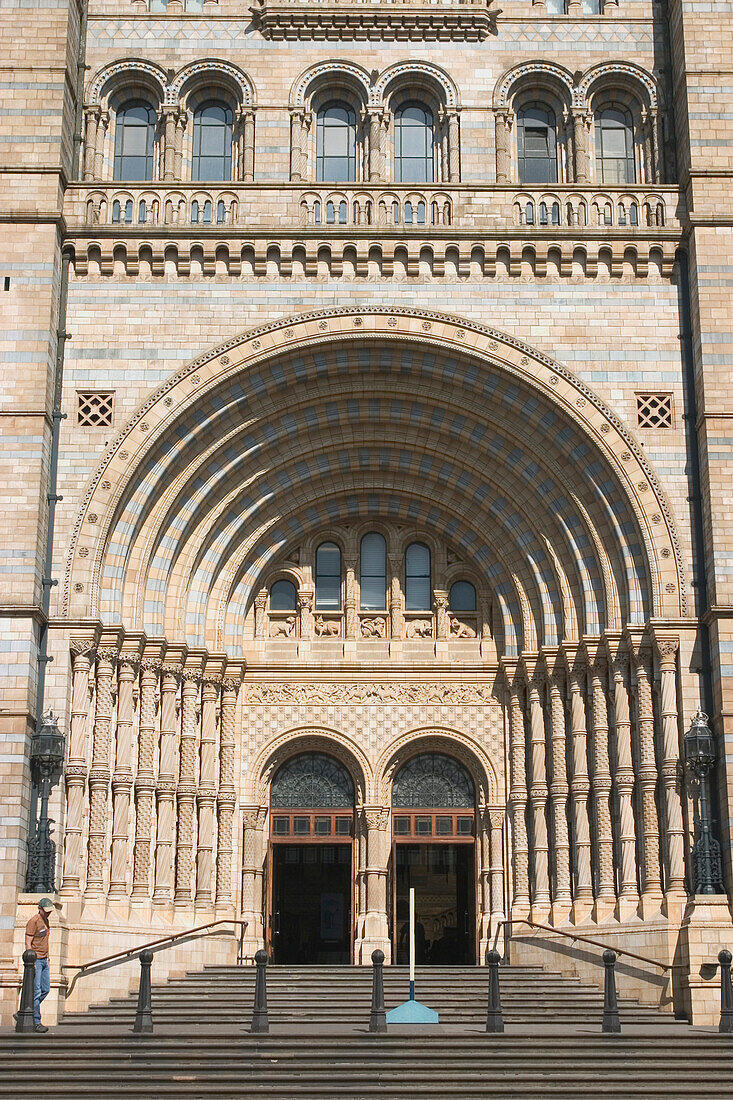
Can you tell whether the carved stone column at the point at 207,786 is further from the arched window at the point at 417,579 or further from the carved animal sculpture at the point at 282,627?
the arched window at the point at 417,579

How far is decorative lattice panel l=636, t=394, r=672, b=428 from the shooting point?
23781mm

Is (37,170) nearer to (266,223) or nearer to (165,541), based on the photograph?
(266,223)

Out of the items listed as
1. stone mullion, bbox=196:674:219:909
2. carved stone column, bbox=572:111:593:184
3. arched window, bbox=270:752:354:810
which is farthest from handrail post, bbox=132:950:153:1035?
carved stone column, bbox=572:111:593:184

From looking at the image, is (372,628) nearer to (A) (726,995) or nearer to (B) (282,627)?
(B) (282,627)

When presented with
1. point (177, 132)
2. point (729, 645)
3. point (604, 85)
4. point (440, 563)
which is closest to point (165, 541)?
point (440, 563)

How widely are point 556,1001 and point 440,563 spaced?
330 inches

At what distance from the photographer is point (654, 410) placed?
23.9 meters

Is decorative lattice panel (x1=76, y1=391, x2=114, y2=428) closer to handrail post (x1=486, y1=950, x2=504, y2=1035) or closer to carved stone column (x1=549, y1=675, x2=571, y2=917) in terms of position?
carved stone column (x1=549, y1=675, x2=571, y2=917)

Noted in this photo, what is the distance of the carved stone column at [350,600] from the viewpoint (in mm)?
26078

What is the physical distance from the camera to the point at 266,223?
24812 millimetres

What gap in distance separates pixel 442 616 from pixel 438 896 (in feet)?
16.1

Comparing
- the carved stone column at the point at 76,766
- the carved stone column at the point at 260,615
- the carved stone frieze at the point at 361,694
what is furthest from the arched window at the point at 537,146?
the carved stone column at the point at 76,766

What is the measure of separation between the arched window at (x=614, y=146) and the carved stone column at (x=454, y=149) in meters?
2.54

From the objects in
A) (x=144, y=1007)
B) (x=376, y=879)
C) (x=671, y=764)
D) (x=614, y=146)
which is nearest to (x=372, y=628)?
(x=376, y=879)
